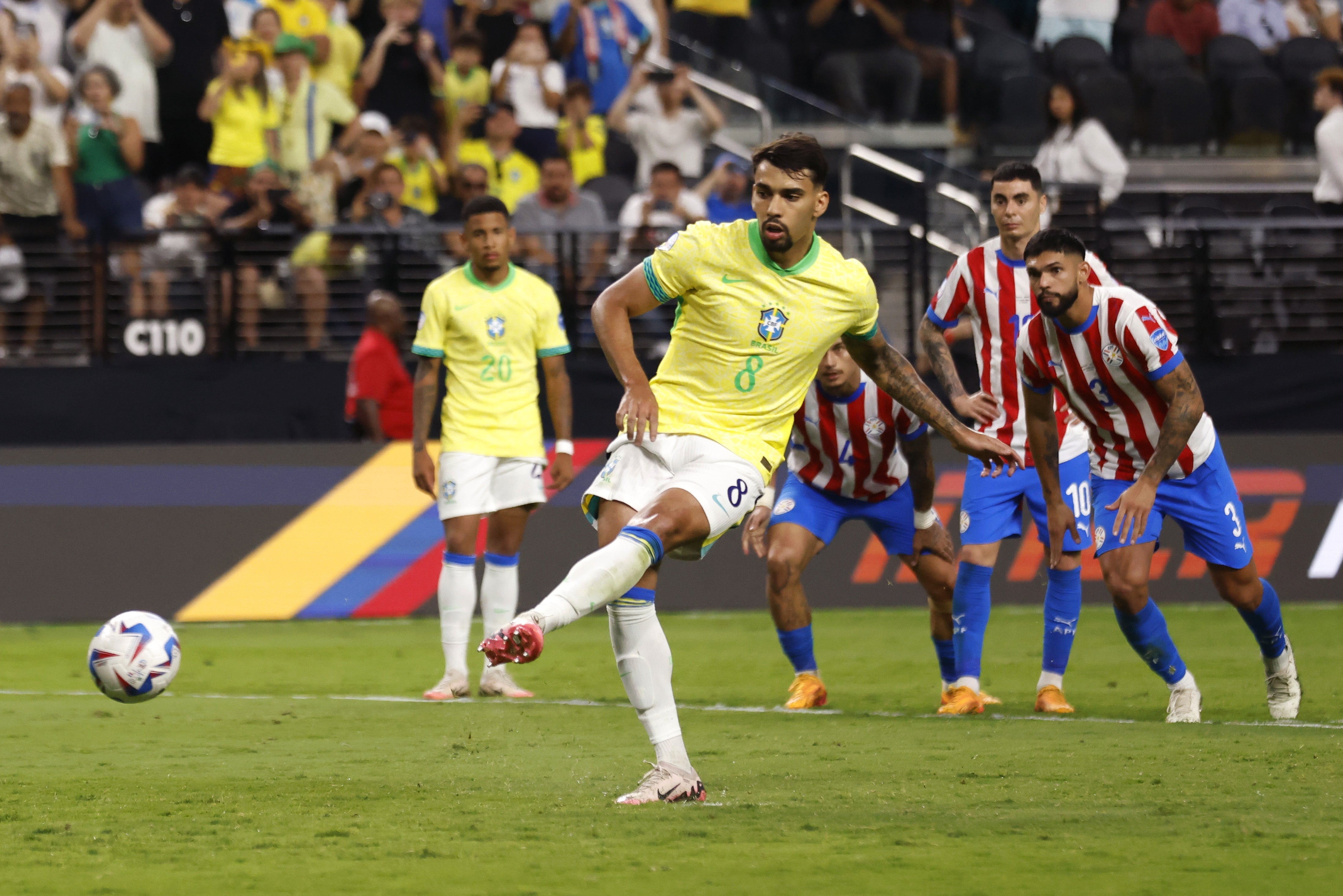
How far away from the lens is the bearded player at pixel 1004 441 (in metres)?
8.41

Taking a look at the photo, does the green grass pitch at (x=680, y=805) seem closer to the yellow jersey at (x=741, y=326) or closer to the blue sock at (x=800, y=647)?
the blue sock at (x=800, y=647)

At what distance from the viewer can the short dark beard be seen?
752cm

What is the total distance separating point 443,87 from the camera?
16.6 m

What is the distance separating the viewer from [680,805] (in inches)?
220

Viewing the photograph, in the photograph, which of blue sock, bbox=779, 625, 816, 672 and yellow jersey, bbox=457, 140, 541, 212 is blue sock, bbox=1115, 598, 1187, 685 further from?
yellow jersey, bbox=457, 140, 541, 212

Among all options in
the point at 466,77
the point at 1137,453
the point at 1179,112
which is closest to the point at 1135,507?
the point at 1137,453

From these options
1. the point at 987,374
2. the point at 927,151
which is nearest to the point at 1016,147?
the point at 927,151

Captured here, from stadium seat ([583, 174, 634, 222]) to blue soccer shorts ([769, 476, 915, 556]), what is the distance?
284 inches

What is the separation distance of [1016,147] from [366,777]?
13.5 metres

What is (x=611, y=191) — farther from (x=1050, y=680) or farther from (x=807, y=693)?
(x=1050, y=680)

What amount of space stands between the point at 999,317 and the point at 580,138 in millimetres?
8435

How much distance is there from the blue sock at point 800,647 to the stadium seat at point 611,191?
772cm

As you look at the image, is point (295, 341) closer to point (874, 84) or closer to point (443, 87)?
point (443, 87)

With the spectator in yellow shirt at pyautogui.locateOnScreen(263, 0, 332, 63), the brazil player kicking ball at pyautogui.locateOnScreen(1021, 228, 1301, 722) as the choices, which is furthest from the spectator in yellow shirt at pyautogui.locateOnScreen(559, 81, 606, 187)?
the brazil player kicking ball at pyautogui.locateOnScreen(1021, 228, 1301, 722)
